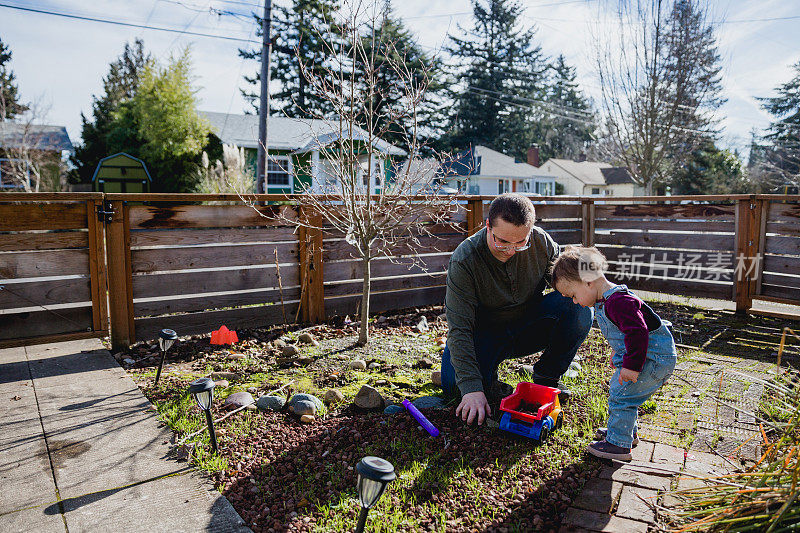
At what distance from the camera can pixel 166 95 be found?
61.5 feet

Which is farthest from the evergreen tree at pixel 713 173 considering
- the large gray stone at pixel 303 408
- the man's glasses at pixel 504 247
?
the large gray stone at pixel 303 408

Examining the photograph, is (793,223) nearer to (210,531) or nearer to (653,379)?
(653,379)

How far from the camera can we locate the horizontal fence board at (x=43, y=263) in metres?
3.67

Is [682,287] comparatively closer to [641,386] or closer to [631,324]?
[641,386]

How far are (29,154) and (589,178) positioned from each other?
34.8 metres

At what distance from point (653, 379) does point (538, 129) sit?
38.9 m

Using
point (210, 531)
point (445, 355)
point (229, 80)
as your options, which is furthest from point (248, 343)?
point (229, 80)

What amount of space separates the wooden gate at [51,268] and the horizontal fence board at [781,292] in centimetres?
606

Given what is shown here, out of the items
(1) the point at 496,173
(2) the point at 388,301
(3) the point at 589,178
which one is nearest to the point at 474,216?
(2) the point at 388,301

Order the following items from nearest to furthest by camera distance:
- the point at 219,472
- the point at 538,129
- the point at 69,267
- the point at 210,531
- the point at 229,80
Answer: the point at 210,531 → the point at 219,472 → the point at 69,267 → the point at 229,80 → the point at 538,129

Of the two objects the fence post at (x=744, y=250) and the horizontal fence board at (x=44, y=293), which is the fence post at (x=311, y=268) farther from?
the fence post at (x=744, y=250)

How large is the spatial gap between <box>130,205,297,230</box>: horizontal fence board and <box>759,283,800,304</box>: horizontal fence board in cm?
471

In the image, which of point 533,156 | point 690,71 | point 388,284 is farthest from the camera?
point 533,156

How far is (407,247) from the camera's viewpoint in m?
5.42
